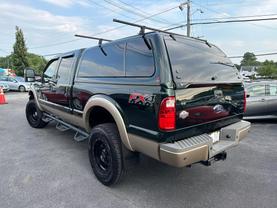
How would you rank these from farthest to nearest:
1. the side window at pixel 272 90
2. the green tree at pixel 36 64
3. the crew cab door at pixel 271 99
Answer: the green tree at pixel 36 64, the side window at pixel 272 90, the crew cab door at pixel 271 99

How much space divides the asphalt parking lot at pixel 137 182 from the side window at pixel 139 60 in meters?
1.57

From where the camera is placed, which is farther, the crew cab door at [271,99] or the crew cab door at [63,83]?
the crew cab door at [271,99]

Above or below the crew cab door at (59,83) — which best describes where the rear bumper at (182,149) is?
below

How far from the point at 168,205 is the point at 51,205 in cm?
139

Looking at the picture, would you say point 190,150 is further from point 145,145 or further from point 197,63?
point 197,63

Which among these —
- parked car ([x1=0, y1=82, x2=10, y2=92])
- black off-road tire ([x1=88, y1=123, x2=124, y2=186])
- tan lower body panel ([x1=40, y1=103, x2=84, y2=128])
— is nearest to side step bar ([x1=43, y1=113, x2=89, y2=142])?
tan lower body panel ([x1=40, y1=103, x2=84, y2=128])

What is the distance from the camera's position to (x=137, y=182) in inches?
133

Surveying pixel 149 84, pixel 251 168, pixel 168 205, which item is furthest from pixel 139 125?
pixel 251 168

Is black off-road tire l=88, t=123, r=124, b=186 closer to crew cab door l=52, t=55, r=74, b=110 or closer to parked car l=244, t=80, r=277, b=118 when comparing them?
crew cab door l=52, t=55, r=74, b=110

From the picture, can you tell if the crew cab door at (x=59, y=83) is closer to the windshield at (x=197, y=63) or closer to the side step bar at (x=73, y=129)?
the side step bar at (x=73, y=129)

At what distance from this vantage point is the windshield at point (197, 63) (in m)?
2.66

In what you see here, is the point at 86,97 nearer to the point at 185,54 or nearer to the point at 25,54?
the point at 185,54

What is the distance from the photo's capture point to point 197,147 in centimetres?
252

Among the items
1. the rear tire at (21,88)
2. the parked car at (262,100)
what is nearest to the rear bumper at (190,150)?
the parked car at (262,100)
